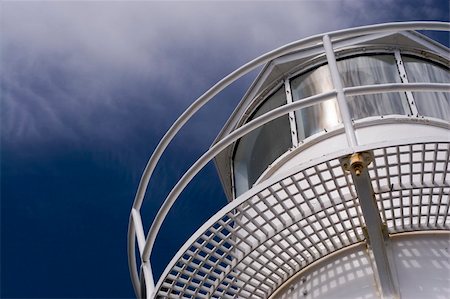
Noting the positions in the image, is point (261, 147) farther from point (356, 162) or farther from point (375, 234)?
point (356, 162)

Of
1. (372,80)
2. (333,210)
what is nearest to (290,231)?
(333,210)

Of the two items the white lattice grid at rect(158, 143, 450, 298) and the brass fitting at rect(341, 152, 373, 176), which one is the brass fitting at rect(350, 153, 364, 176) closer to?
the brass fitting at rect(341, 152, 373, 176)

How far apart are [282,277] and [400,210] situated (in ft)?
3.45

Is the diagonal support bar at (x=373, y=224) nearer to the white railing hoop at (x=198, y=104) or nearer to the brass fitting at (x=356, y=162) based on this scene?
the brass fitting at (x=356, y=162)

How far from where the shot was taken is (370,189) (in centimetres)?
441

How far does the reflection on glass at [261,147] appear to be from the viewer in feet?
22.3

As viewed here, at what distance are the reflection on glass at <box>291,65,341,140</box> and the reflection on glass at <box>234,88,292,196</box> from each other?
0.51 ft

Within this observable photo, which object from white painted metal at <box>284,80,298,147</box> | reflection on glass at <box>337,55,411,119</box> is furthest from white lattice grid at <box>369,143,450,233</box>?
white painted metal at <box>284,80,298,147</box>

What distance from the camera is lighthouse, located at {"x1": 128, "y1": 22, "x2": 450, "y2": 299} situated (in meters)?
4.50

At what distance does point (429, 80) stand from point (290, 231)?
10.0ft

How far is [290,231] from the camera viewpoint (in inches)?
194

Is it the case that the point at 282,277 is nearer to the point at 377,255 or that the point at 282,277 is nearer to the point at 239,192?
the point at 377,255

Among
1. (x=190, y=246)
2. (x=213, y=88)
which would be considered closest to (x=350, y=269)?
(x=190, y=246)

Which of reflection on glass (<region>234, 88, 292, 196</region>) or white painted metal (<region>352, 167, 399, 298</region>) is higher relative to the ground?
reflection on glass (<region>234, 88, 292, 196</region>)
